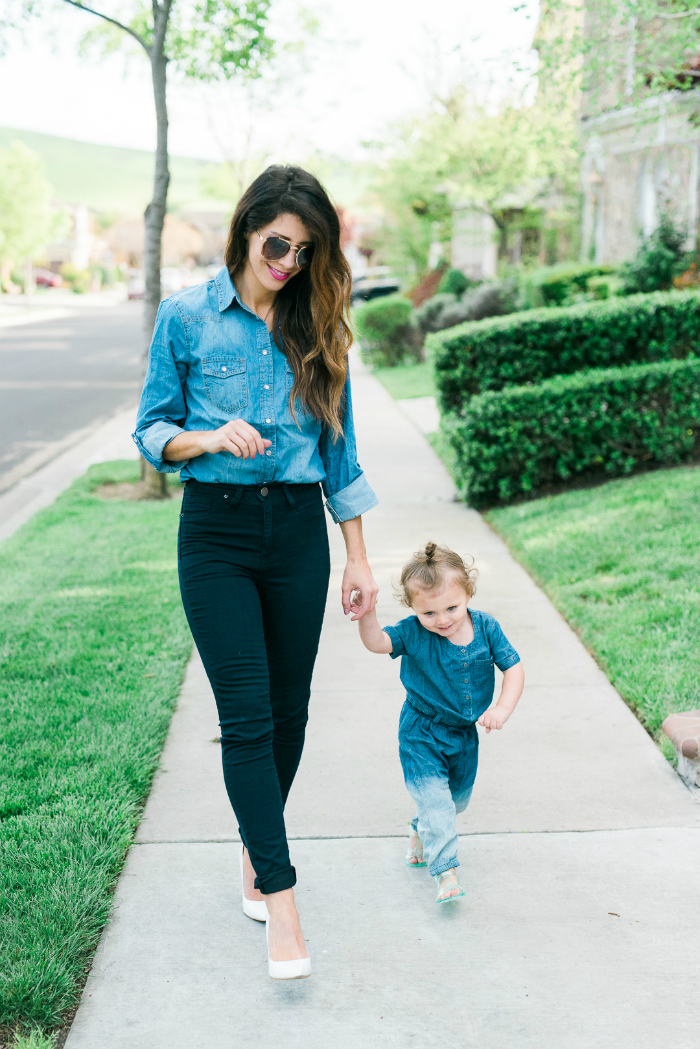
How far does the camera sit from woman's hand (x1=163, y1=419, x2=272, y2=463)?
216 centimetres

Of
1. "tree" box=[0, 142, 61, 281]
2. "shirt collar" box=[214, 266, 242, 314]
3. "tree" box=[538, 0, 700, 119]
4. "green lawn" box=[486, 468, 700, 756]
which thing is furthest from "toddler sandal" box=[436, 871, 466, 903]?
"tree" box=[0, 142, 61, 281]

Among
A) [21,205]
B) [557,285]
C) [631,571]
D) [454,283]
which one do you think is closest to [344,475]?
[631,571]

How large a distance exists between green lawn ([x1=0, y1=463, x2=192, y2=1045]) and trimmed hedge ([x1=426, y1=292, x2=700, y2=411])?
2.59 m

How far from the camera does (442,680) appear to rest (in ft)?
8.91

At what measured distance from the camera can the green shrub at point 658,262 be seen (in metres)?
13.0

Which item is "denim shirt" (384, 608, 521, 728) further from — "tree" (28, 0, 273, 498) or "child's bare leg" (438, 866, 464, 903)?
"tree" (28, 0, 273, 498)

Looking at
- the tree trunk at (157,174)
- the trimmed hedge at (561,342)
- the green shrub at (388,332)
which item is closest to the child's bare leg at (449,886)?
the trimmed hedge at (561,342)

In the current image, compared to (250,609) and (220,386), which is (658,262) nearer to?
(220,386)

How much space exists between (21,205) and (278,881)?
59273 millimetres

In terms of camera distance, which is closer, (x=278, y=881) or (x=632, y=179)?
(x=278, y=881)

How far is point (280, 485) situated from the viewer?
7.87 feet

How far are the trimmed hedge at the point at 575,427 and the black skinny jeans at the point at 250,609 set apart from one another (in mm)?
4698

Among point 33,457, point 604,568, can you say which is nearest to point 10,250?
point 33,457

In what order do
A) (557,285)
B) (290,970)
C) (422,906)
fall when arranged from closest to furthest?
(290,970)
(422,906)
(557,285)
